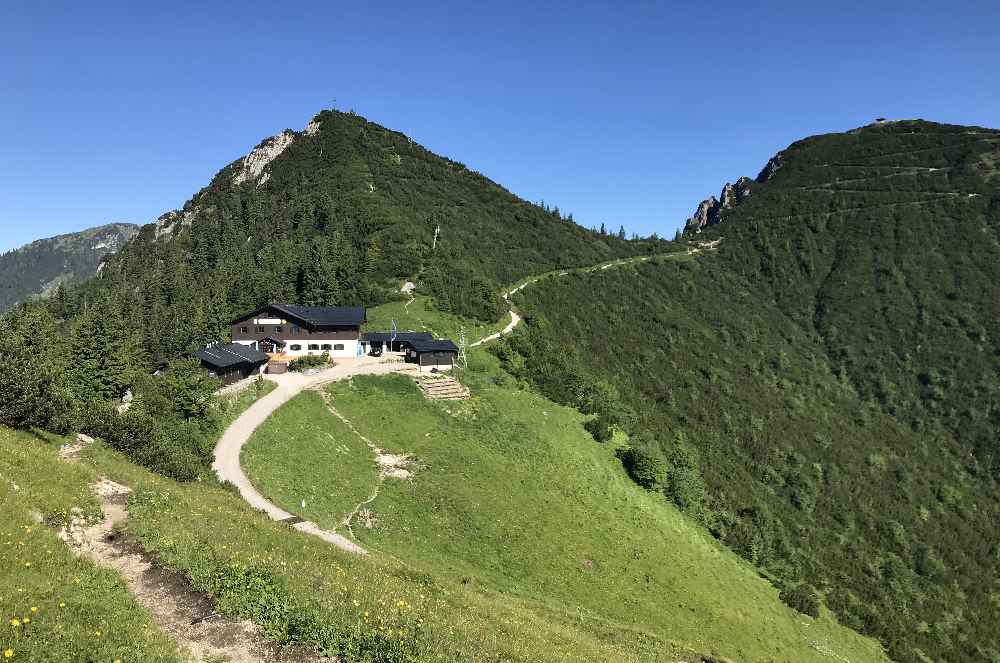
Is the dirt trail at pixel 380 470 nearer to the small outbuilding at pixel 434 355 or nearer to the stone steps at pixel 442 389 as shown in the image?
the stone steps at pixel 442 389

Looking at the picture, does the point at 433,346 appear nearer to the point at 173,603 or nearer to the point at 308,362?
the point at 308,362

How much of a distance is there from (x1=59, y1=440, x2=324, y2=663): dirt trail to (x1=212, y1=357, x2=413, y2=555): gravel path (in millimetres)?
12753

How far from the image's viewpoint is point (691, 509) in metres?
67.4

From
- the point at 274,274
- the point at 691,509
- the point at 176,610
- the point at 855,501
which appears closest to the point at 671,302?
the point at 855,501

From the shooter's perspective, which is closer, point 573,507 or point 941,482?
point 573,507

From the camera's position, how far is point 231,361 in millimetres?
66938

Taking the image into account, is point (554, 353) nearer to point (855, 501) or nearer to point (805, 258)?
point (855, 501)

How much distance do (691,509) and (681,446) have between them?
24796 mm

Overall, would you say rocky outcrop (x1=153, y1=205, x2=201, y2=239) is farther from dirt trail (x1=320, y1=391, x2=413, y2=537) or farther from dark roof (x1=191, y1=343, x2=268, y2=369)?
dirt trail (x1=320, y1=391, x2=413, y2=537)

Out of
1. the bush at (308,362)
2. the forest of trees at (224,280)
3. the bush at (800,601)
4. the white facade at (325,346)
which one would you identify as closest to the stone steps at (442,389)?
the bush at (308,362)

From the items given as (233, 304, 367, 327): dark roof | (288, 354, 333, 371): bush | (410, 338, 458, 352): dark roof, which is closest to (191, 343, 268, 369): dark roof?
(288, 354, 333, 371): bush

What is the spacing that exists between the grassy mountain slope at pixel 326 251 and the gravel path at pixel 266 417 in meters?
31.6

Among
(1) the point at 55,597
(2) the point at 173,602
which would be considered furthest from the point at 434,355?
(1) the point at 55,597

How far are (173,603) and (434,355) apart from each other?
2272 inches
